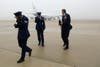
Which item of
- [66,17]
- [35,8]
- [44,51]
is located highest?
[66,17]

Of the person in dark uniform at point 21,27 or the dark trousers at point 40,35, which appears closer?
the person in dark uniform at point 21,27

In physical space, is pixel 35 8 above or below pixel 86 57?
below

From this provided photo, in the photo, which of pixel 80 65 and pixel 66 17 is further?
pixel 66 17

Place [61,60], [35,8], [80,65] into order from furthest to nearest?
[35,8] < [61,60] < [80,65]

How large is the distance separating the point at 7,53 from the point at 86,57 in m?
3.38

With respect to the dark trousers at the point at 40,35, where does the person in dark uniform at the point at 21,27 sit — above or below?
above

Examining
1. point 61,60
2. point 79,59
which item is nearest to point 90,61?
point 79,59

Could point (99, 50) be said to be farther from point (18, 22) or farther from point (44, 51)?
point (18, 22)

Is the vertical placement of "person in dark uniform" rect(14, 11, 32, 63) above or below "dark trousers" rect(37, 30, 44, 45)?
above

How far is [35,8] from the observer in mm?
61156

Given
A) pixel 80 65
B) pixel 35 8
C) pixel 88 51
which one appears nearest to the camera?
pixel 80 65

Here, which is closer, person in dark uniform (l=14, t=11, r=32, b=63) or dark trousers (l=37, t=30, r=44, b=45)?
person in dark uniform (l=14, t=11, r=32, b=63)

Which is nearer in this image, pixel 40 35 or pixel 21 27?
pixel 21 27

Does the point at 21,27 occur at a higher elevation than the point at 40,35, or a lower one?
higher
